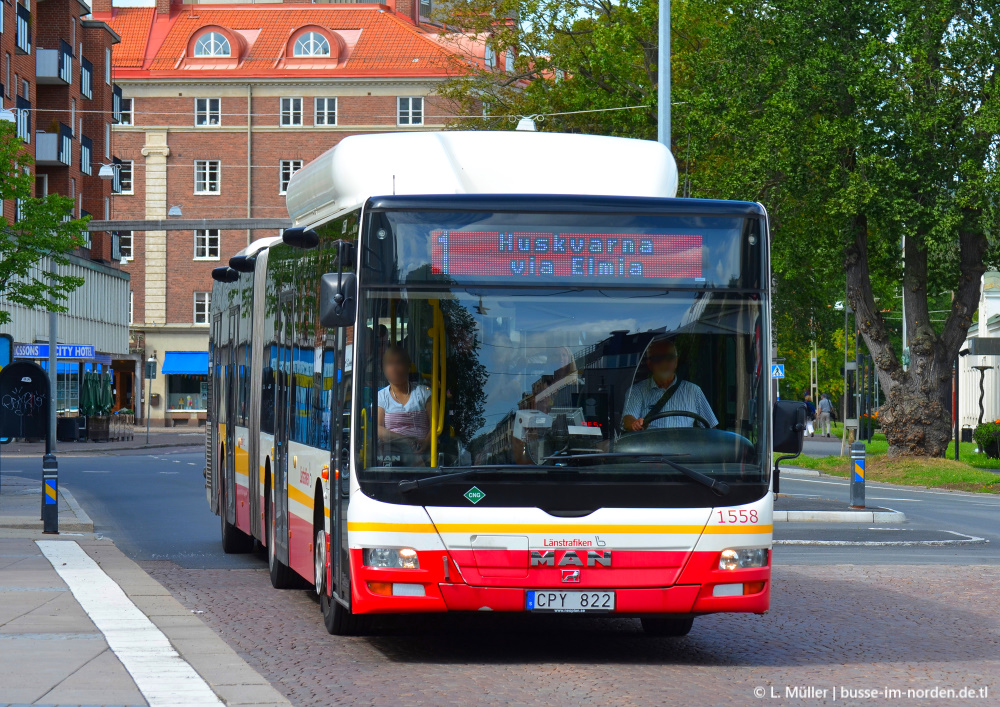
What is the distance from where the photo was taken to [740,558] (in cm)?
930

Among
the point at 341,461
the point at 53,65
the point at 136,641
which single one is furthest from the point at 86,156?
the point at 341,461

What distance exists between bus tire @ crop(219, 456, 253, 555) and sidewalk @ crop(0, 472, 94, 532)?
10.1ft

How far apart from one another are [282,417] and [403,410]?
3560 mm

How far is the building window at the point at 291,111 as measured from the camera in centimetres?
8094

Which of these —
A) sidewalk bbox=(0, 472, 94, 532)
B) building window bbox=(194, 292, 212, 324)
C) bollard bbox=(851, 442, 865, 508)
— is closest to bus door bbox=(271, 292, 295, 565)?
sidewalk bbox=(0, 472, 94, 532)

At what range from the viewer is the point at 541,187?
32.8 ft

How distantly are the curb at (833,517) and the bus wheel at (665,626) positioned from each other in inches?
474

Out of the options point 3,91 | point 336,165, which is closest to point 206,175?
point 3,91

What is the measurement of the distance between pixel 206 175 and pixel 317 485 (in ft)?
240

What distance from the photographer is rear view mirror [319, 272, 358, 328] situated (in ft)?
30.2

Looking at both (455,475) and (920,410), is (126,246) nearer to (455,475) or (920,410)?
(920,410)

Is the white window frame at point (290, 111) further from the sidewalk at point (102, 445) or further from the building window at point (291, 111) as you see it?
the sidewalk at point (102, 445)

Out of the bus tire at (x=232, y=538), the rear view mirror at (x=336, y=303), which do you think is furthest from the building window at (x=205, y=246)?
the rear view mirror at (x=336, y=303)

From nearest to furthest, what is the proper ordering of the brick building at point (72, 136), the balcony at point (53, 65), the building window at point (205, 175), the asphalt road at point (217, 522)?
the asphalt road at point (217, 522) → the brick building at point (72, 136) → the balcony at point (53, 65) → the building window at point (205, 175)
